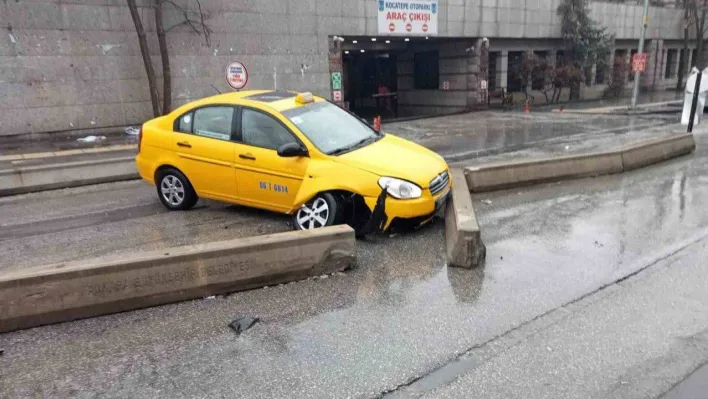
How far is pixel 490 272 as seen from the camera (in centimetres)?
527

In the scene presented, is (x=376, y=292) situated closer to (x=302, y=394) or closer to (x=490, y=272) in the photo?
(x=490, y=272)

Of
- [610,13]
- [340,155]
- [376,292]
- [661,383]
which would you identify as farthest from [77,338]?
[610,13]

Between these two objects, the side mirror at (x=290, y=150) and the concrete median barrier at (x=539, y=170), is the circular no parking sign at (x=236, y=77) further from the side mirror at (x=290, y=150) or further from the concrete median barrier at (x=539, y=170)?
the side mirror at (x=290, y=150)

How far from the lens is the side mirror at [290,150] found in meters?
6.14

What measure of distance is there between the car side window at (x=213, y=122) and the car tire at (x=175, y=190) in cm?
75

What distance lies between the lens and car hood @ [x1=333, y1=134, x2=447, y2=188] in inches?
236

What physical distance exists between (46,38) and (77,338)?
1432cm

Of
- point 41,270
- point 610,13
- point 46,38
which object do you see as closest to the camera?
point 41,270

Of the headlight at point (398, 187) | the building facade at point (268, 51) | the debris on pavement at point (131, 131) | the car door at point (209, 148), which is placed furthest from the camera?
the debris on pavement at point (131, 131)

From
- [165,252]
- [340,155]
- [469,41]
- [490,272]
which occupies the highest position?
[469,41]

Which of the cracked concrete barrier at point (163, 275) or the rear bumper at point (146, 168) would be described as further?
the rear bumper at point (146, 168)

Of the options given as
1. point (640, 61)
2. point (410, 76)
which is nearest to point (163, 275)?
point (640, 61)

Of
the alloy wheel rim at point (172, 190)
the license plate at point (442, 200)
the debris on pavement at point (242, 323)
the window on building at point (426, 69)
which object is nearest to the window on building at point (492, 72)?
the window on building at point (426, 69)

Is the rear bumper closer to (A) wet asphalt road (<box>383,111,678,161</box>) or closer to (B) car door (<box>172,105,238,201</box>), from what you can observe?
(B) car door (<box>172,105,238,201</box>)
